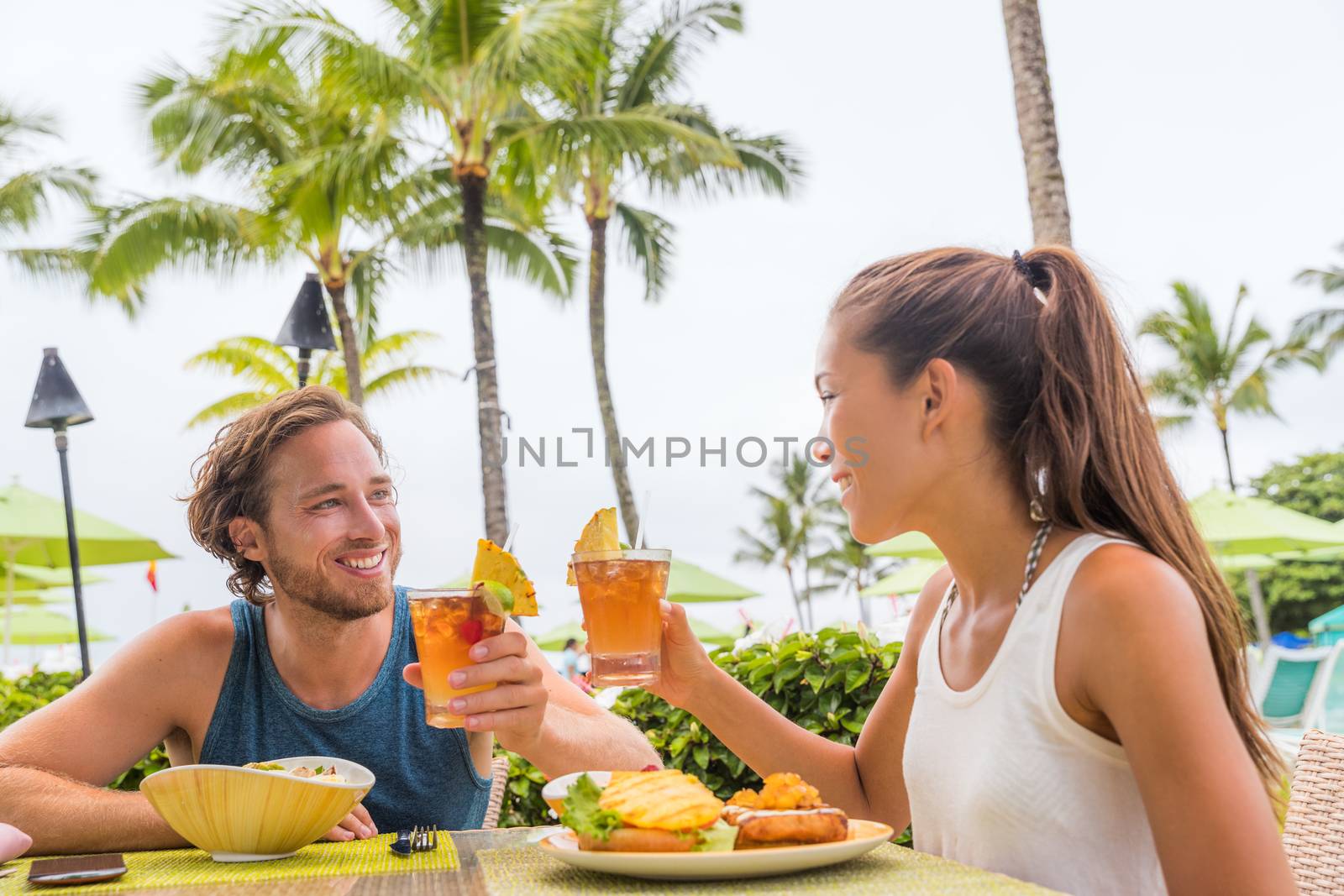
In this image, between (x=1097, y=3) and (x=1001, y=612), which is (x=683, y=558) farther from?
(x=1097, y=3)

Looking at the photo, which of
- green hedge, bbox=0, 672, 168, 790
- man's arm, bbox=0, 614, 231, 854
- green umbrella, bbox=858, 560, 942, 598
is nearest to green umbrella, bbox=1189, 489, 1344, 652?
green umbrella, bbox=858, 560, 942, 598

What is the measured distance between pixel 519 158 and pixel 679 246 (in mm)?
5982

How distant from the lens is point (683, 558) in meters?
19.0

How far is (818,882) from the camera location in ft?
4.12

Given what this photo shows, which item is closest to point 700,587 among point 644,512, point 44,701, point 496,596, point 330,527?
point 44,701

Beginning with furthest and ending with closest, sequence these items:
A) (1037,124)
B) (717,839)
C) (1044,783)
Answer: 1. (1037,124)
2. (1044,783)
3. (717,839)

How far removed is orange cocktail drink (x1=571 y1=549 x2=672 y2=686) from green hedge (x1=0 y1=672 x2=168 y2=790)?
226cm

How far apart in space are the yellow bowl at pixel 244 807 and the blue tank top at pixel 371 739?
65cm

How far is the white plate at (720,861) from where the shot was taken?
1.23 metres

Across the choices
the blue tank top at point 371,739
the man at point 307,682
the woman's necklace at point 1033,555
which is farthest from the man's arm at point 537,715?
the woman's necklace at point 1033,555

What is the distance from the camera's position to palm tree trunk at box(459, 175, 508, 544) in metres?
14.2

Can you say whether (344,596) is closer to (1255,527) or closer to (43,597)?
(1255,527)

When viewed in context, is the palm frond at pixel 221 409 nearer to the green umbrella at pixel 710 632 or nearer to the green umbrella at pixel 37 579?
the green umbrella at pixel 37 579

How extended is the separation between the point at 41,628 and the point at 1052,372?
64.7ft
